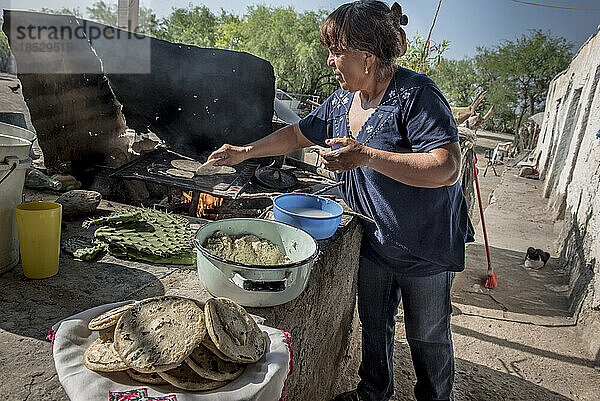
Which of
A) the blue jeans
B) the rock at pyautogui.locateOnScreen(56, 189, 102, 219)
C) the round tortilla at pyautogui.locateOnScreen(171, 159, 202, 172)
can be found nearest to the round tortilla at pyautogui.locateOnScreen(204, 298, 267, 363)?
the blue jeans

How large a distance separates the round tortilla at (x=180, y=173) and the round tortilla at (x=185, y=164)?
2.4 inches

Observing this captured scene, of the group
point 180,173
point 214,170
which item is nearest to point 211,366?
point 180,173

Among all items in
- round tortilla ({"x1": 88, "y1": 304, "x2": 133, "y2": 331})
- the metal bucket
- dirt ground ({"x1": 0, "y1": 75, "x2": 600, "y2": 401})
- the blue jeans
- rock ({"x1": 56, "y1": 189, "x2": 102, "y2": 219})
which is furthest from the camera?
dirt ground ({"x1": 0, "y1": 75, "x2": 600, "y2": 401})

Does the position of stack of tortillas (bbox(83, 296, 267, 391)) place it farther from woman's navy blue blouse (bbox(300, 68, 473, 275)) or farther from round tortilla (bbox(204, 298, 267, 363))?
woman's navy blue blouse (bbox(300, 68, 473, 275))

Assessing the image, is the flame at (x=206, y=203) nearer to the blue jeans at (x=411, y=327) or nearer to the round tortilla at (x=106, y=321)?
the blue jeans at (x=411, y=327)

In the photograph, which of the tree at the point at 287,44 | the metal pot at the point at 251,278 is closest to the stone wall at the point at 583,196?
the metal pot at the point at 251,278

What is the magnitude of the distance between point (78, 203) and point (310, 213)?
5.37ft

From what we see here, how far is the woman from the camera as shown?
5.81 feet

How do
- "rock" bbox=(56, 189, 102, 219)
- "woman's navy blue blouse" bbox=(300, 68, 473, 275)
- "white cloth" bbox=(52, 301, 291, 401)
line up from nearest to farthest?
"white cloth" bbox=(52, 301, 291, 401), "woman's navy blue blouse" bbox=(300, 68, 473, 275), "rock" bbox=(56, 189, 102, 219)

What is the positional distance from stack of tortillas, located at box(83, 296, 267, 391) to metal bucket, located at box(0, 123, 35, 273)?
3.22 ft

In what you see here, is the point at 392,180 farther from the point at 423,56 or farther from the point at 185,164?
the point at 423,56

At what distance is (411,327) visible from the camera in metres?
2.20

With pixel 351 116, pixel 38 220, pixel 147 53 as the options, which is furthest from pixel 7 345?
pixel 147 53

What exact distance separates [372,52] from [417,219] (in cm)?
82
